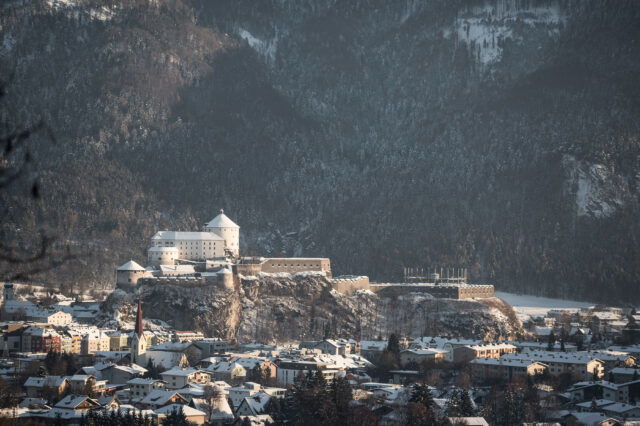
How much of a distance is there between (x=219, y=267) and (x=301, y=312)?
10.4 metres

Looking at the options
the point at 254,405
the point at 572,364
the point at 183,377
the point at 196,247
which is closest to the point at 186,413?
the point at 254,405

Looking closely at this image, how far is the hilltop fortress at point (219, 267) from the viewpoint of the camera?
479 ft

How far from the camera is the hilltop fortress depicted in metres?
146

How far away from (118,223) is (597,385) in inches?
3911

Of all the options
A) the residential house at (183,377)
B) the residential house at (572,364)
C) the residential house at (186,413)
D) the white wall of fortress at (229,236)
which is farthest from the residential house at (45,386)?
the white wall of fortress at (229,236)

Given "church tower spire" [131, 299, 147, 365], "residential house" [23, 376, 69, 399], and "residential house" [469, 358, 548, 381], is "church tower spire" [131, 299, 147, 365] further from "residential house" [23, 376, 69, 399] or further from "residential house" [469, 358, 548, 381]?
"residential house" [469, 358, 548, 381]

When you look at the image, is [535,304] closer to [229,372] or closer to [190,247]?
[190,247]

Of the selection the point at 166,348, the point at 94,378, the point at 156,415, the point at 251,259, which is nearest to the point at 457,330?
the point at 251,259

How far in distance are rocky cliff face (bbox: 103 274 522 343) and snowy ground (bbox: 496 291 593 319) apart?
11466 millimetres

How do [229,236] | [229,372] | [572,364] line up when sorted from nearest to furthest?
[229,372] → [572,364] → [229,236]

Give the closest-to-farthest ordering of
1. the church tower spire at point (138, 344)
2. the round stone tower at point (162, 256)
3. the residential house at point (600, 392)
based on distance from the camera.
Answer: the residential house at point (600, 392) → the church tower spire at point (138, 344) → the round stone tower at point (162, 256)

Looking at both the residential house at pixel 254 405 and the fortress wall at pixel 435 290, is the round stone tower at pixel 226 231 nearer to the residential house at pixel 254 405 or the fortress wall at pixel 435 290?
the fortress wall at pixel 435 290

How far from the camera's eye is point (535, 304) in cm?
17575

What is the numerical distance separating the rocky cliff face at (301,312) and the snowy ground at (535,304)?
11466 millimetres
